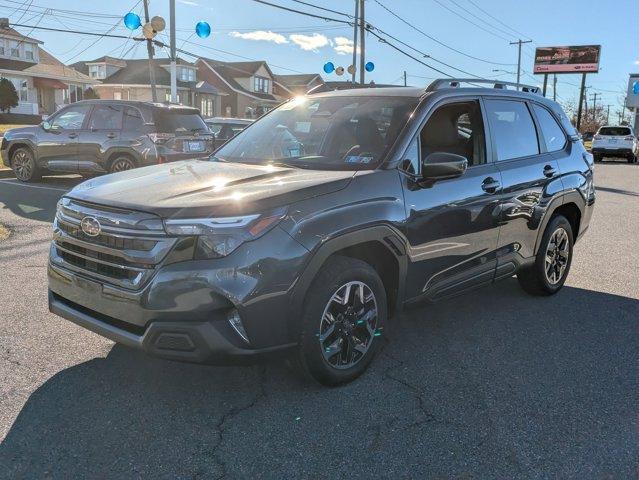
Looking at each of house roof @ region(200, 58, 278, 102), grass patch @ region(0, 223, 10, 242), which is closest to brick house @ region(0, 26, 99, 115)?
house roof @ region(200, 58, 278, 102)

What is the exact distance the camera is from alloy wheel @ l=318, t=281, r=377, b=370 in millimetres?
3336

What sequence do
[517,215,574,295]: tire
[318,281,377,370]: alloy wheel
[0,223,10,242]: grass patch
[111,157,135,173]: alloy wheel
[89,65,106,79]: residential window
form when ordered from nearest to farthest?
[318,281,377,370]: alloy wheel, [517,215,574,295]: tire, [0,223,10,242]: grass patch, [111,157,135,173]: alloy wheel, [89,65,106,79]: residential window

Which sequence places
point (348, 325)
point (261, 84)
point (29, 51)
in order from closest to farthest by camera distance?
point (348, 325) < point (29, 51) < point (261, 84)

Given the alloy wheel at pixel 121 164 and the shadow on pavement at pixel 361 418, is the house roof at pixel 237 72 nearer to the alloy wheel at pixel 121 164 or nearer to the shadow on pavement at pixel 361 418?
the alloy wheel at pixel 121 164

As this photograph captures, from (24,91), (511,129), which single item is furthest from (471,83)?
(24,91)

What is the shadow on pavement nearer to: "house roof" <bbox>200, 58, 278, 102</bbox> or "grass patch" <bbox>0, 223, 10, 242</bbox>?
"grass patch" <bbox>0, 223, 10, 242</bbox>

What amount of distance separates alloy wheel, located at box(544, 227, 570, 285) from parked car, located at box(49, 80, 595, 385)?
0.33 meters

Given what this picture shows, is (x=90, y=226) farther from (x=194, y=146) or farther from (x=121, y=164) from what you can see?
(x=121, y=164)

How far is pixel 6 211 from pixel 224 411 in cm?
736

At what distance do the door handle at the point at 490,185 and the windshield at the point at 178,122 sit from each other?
7.76 meters

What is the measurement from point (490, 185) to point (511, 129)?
0.76 meters

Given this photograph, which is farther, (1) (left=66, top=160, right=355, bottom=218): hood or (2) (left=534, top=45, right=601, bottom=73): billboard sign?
(2) (left=534, top=45, right=601, bottom=73): billboard sign

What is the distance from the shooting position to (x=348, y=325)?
136 inches

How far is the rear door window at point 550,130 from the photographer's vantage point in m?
5.24
